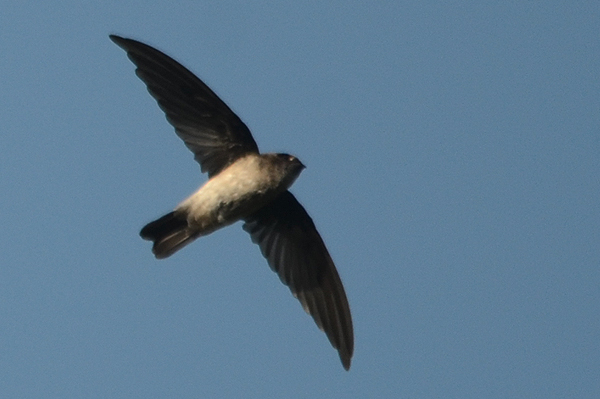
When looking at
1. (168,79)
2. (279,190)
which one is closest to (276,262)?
(279,190)

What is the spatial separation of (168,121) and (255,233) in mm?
1148

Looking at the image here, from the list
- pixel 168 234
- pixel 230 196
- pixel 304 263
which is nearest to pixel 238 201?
pixel 230 196

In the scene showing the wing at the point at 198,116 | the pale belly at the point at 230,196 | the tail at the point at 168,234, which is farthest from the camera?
the wing at the point at 198,116

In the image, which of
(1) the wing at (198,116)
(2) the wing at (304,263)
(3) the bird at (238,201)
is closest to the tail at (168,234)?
(3) the bird at (238,201)

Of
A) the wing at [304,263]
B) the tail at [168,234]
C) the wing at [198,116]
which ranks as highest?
the wing at [198,116]

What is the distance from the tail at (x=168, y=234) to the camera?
9148 mm

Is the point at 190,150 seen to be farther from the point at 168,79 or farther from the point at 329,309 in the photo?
the point at 329,309

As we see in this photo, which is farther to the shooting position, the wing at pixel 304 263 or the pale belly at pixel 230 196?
the wing at pixel 304 263

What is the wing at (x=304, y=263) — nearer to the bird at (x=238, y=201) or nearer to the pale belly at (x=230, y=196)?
the bird at (x=238, y=201)

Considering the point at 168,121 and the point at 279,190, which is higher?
the point at 168,121

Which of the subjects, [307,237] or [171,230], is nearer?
[171,230]

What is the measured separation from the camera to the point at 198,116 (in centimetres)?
934

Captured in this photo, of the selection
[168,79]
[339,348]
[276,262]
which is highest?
[168,79]

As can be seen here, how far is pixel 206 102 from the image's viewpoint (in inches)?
368
